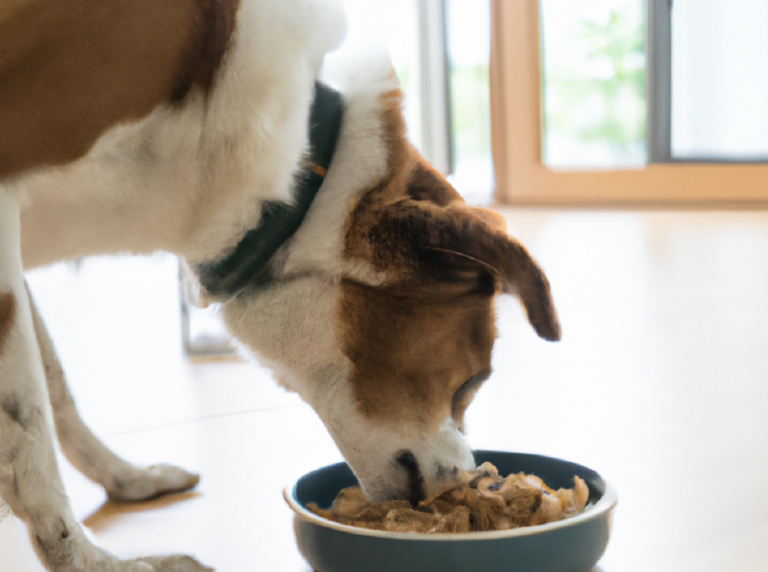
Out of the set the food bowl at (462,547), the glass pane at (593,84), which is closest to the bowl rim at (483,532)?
the food bowl at (462,547)

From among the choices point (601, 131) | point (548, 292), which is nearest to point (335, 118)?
point (548, 292)

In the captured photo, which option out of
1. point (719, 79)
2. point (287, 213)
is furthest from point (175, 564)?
point (719, 79)

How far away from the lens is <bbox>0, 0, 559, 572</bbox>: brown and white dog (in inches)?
46.5

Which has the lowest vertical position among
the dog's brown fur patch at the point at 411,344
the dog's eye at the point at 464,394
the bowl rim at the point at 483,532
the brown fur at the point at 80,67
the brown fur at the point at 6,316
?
the bowl rim at the point at 483,532

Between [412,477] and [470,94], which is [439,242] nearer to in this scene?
[412,477]

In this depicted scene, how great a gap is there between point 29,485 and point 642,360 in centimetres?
194

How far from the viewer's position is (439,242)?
1.31m

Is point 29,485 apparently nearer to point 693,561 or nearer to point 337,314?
point 337,314

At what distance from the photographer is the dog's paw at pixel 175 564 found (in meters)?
1.33

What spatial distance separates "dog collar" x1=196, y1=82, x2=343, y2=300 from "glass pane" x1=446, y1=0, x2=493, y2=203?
21.3ft

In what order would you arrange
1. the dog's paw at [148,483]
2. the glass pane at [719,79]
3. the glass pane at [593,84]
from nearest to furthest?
the dog's paw at [148,483]
the glass pane at [719,79]
the glass pane at [593,84]

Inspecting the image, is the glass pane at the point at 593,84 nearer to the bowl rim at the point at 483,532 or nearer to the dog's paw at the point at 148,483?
the dog's paw at the point at 148,483

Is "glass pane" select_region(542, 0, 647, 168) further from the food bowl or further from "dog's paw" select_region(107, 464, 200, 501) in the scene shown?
the food bowl

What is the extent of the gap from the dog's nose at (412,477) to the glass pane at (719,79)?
5819 mm
